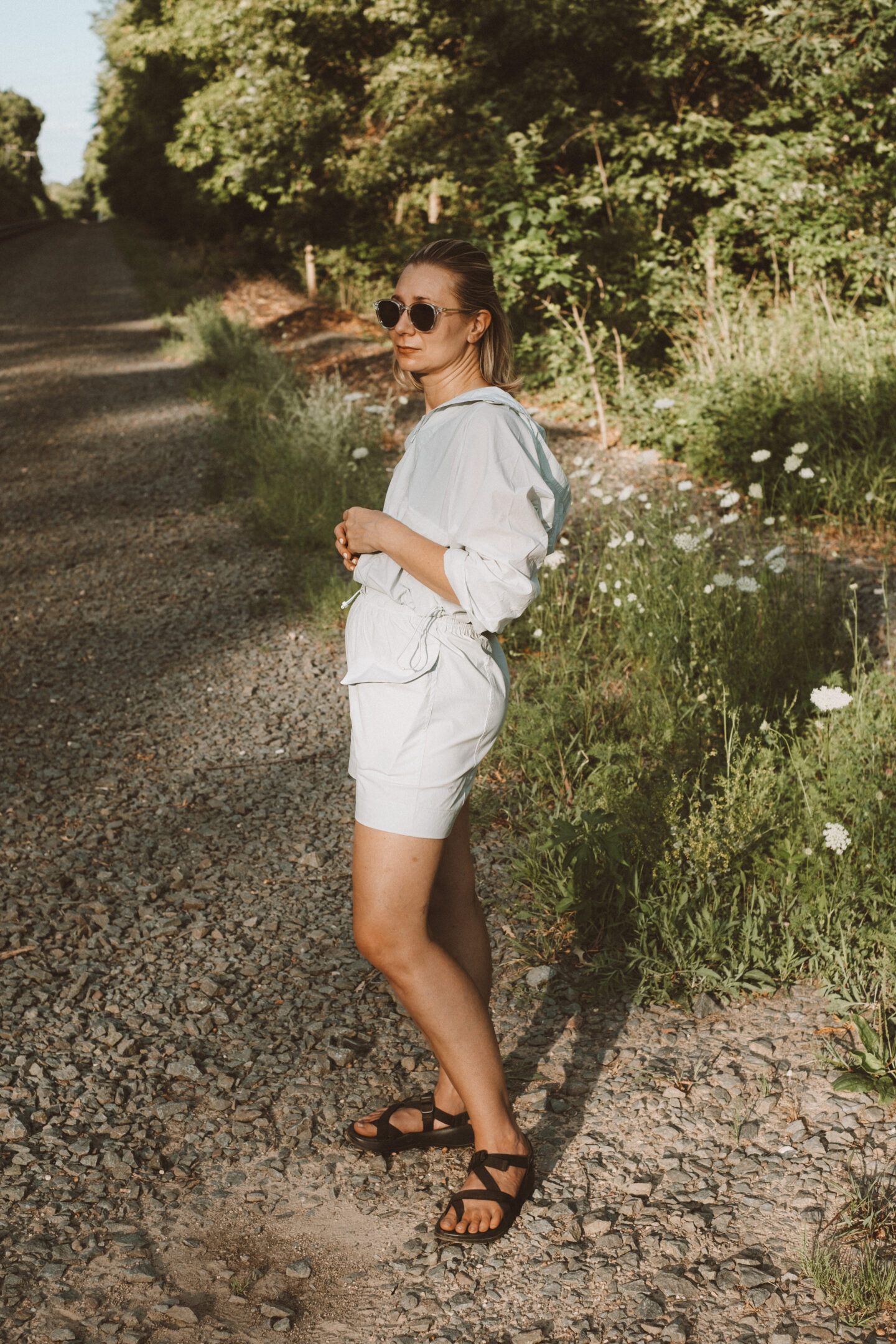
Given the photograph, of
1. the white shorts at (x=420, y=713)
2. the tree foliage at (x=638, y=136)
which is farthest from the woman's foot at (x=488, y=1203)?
the tree foliage at (x=638, y=136)

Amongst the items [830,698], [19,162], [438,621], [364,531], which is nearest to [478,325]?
[364,531]

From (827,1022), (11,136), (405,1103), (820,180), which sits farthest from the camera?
(11,136)

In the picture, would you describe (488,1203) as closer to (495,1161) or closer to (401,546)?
(495,1161)

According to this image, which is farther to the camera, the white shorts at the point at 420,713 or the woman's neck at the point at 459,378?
the woman's neck at the point at 459,378

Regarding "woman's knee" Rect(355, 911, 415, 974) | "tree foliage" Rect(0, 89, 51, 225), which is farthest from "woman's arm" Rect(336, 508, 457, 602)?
"tree foliage" Rect(0, 89, 51, 225)

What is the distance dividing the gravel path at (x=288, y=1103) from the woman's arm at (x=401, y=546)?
4.60ft

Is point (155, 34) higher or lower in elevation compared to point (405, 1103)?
higher

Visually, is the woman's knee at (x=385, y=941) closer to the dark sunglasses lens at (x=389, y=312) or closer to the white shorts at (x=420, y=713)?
the white shorts at (x=420, y=713)

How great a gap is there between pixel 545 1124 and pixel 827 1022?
0.80 metres

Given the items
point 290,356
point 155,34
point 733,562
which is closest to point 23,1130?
point 733,562

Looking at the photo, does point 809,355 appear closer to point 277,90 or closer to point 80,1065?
point 80,1065

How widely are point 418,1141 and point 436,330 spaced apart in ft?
6.02

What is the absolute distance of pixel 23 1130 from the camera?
2.52 meters

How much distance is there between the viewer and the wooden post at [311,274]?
1827 centimetres
